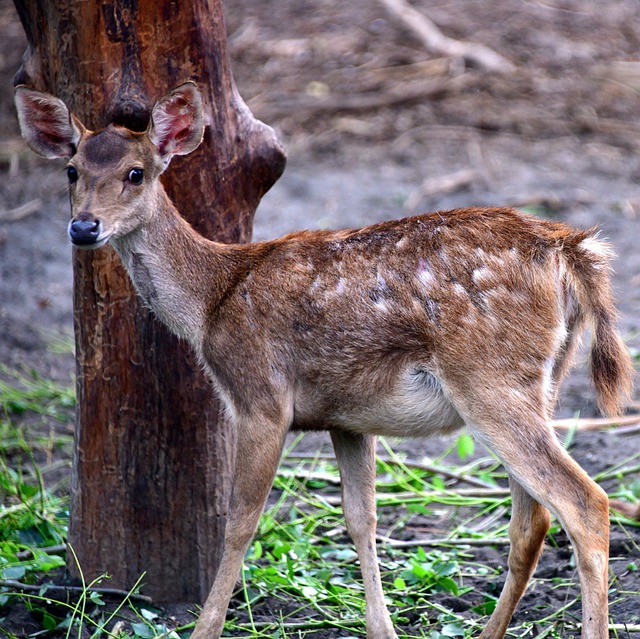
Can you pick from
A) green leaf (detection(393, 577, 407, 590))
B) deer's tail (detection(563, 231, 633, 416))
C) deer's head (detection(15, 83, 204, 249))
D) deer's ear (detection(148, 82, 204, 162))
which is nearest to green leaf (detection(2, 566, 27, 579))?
deer's head (detection(15, 83, 204, 249))

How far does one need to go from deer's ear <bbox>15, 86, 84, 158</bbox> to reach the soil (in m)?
4.05

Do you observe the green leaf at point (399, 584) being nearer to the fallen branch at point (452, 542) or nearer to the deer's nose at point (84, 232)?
the fallen branch at point (452, 542)

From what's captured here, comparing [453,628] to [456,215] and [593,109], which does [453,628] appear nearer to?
[456,215]

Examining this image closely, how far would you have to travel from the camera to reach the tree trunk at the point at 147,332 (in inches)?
213

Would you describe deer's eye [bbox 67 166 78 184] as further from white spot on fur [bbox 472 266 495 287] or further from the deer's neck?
white spot on fur [bbox 472 266 495 287]

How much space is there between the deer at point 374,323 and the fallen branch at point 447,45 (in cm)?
1058

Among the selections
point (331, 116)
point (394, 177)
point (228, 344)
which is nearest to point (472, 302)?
point (228, 344)

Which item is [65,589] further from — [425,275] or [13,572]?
[425,275]

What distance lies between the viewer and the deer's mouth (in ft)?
16.4

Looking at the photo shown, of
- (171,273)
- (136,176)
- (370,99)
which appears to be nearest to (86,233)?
(136,176)

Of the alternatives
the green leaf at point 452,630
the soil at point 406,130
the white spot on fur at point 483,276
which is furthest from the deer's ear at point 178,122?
the soil at point 406,130

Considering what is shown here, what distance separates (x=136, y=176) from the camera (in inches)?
209

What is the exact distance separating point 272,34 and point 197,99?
466 inches

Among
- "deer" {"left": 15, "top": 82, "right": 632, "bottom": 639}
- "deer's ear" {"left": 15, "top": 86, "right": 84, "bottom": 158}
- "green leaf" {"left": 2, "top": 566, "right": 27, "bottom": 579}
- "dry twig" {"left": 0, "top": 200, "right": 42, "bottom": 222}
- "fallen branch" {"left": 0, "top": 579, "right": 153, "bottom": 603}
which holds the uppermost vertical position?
"deer's ear" {"left": 15, "top": 86, "right": 84, "bottom": 158}
